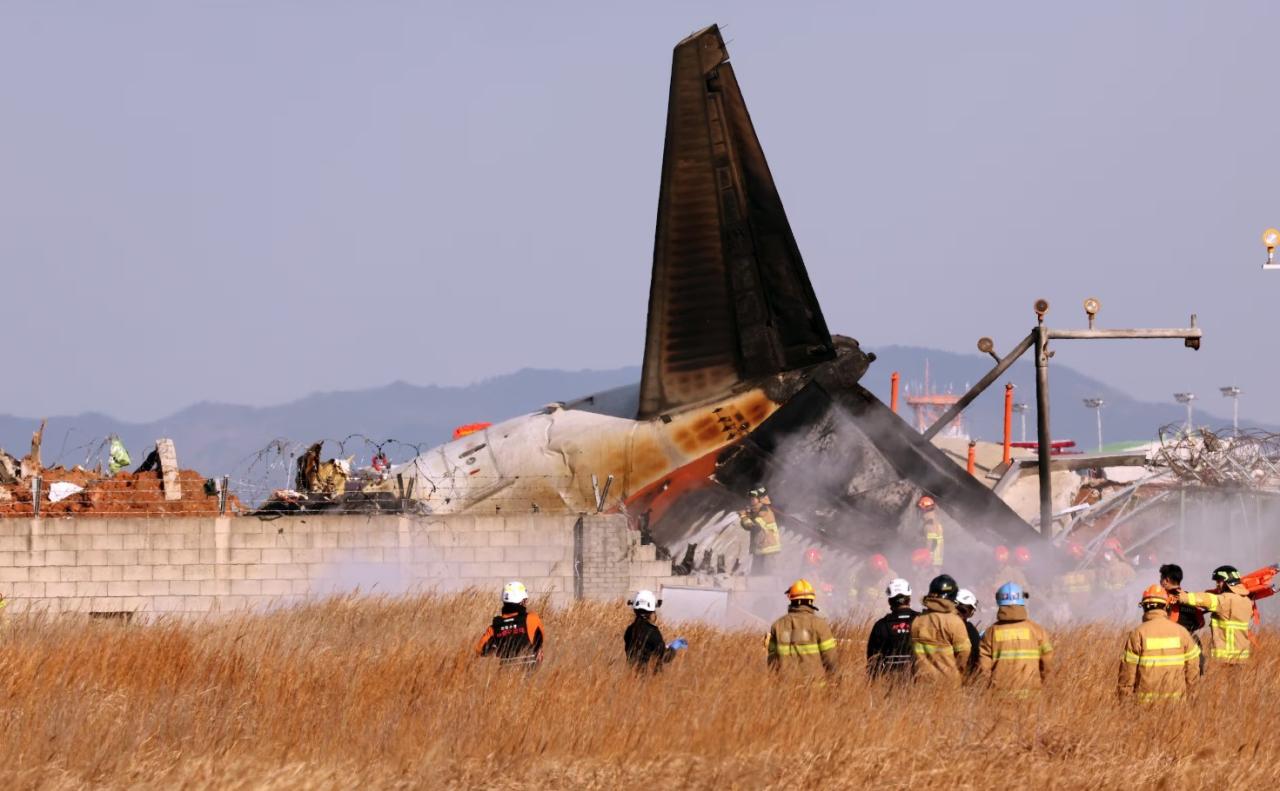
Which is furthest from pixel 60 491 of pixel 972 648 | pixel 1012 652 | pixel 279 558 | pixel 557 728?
Result: pixel 1012 652

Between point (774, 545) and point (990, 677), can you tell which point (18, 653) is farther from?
point (774, 545)

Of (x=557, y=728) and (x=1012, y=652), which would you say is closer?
(x=557, y=728)

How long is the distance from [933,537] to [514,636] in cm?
1440

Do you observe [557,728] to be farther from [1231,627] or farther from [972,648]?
[1231,627]

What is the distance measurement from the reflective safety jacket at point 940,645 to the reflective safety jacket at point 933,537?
45.0 ft

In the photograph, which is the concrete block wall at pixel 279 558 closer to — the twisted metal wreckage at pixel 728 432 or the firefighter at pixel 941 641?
the twisted metal wreckage at pixel 728 432

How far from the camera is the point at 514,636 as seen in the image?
57.7 ft

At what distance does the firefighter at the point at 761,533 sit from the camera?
97.9 feet

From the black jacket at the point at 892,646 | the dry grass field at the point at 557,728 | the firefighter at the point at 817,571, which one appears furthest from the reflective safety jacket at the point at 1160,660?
the firefighter at the point at 817,571

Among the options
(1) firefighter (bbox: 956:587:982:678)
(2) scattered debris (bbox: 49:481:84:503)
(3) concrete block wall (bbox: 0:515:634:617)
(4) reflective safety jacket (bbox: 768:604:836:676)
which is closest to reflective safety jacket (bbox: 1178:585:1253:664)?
(1) firefighter (bbox: 956:587:982:678)

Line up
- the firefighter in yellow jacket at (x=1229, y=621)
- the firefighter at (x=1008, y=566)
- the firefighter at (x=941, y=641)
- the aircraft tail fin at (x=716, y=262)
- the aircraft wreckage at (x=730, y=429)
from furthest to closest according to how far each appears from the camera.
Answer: the firefighter at (x=1008, y=566) < the aircraft wreckage at (x=730, y=429) < the aircraft tail fin at (x=716, y=262) < the firefighter in yellow jacket at (x=1229, y=621) < the firefighter at (x=941, y=641)

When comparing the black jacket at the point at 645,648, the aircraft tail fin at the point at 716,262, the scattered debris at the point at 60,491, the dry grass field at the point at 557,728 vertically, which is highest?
the aircraft tail fin at the point at 716,262

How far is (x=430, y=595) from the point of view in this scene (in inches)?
1091

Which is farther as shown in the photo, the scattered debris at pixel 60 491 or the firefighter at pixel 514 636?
the scattered debris at pixel 60 491
